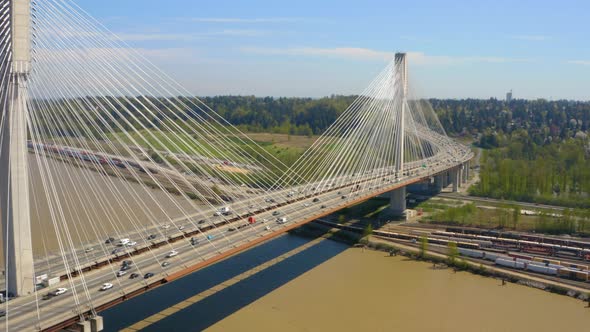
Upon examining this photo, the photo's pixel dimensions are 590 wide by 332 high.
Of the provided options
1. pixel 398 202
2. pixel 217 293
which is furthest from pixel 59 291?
pixel 398 202

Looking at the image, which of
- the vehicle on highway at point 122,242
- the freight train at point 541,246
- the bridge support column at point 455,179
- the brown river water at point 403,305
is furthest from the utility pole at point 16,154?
the bridge support column at point 455,179

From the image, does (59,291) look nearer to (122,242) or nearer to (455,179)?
(122,242)

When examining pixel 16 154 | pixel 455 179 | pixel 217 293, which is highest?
pixel 16 154

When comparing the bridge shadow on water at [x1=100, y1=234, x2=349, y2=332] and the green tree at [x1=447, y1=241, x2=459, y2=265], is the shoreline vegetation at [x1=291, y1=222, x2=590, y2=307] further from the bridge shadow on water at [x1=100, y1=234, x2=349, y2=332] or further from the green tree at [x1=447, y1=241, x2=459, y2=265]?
the bridge shadow on water at [x1=100, y1=234, x2=349, y2=332]

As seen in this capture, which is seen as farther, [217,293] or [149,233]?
[149,233]

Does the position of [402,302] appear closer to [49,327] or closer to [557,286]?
[557,286]

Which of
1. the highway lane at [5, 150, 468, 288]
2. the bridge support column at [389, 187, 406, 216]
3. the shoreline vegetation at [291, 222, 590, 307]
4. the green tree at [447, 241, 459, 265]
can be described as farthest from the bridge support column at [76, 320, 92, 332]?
the bridge support column at [389, 187, 406, 216]
